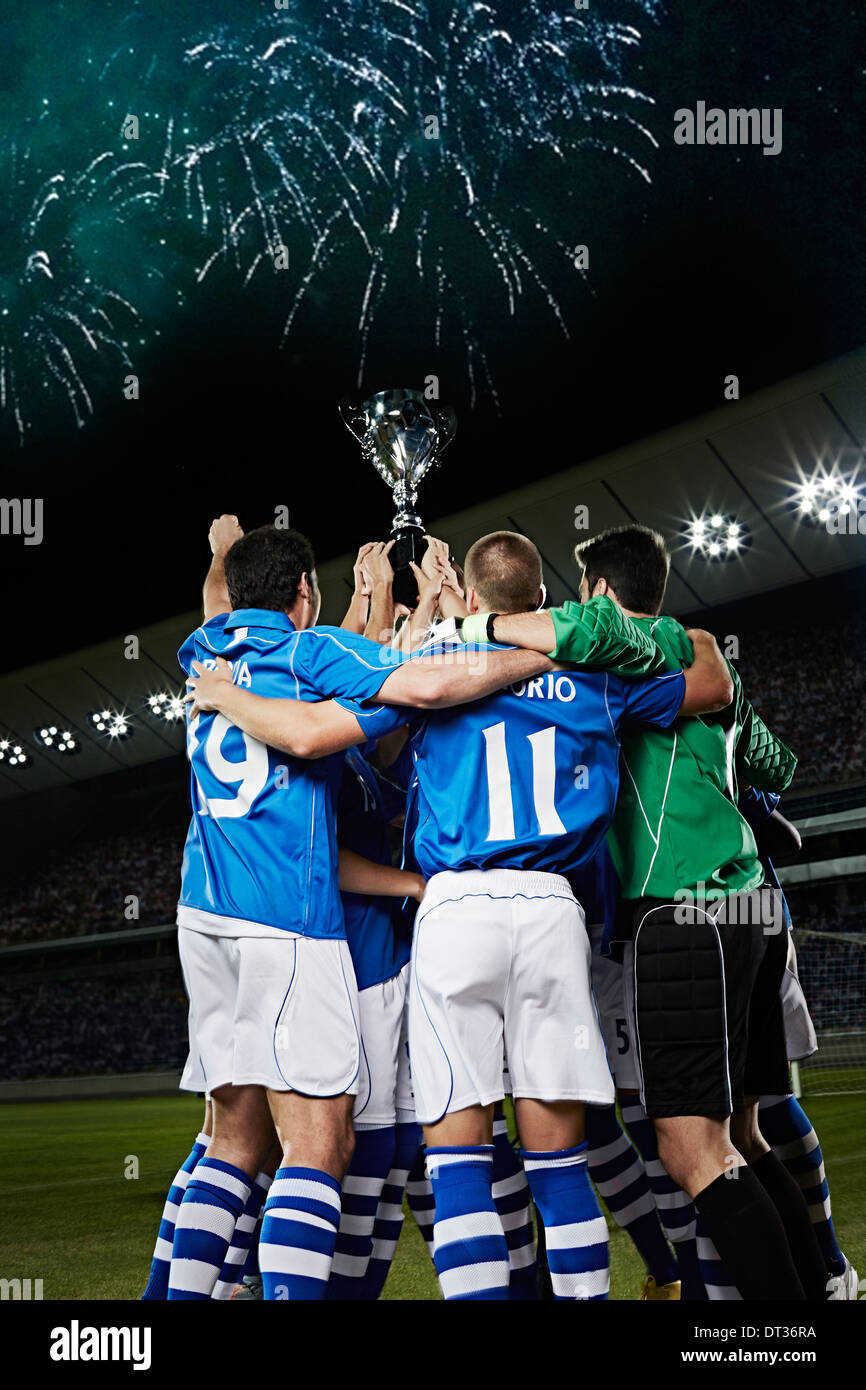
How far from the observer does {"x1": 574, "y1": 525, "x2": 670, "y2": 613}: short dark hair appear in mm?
3088

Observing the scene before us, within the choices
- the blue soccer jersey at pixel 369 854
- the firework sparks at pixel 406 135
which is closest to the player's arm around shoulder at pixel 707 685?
the blue soccer jersey at pixel 369 854

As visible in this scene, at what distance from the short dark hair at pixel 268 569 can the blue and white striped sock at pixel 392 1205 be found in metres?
1.51

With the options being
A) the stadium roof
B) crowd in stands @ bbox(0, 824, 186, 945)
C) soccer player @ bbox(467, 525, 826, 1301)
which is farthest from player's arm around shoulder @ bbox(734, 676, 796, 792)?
crowd in stands @ bbox(0, 824, 186, 945)

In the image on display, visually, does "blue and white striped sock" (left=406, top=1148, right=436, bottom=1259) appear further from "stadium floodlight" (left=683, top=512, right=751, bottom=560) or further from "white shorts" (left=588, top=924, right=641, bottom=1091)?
"stadium floodlight" (left=683, top=512, right=751, bottom=560)

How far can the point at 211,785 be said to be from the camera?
2898mm

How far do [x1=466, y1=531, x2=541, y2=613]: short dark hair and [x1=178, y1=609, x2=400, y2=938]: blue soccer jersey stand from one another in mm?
391

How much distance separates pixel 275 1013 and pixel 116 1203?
5.14 m

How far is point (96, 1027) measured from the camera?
25.2 metres

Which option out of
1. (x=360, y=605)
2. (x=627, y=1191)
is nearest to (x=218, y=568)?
(x=360, y=605)

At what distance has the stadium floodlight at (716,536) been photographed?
59.4 feet

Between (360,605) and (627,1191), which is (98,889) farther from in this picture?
(627,1191)
